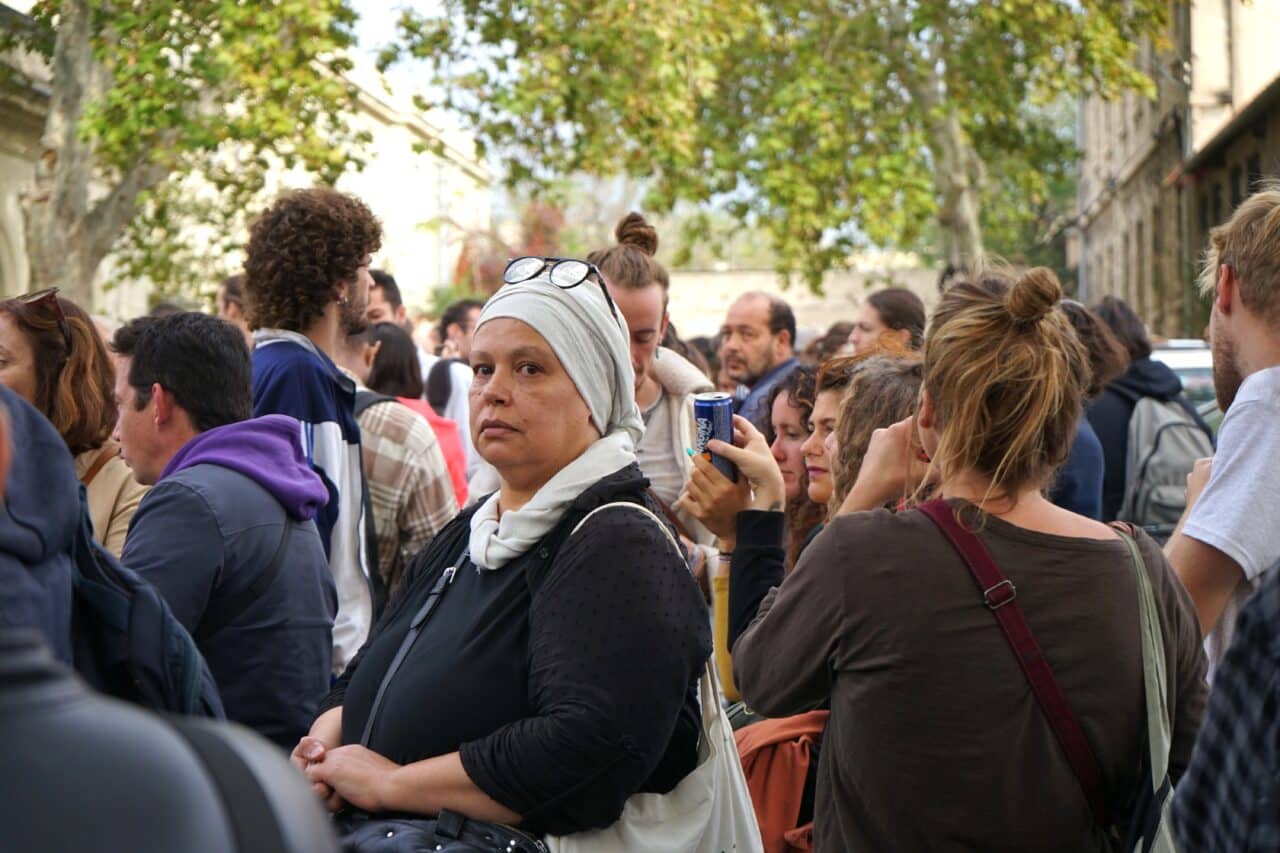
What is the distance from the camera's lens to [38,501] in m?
2.46

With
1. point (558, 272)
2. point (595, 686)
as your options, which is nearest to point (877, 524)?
point (595, 686)

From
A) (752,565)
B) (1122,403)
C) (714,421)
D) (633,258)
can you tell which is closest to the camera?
(752,565)

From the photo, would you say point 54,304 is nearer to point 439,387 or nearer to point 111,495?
point 111,495

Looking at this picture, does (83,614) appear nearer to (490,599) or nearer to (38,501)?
(38,501)

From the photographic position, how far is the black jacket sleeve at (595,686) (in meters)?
3.02

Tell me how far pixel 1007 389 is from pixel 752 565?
85 centimetres

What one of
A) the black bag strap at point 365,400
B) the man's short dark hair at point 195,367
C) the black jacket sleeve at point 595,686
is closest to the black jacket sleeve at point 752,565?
the black jacket sleeve at point 595,686

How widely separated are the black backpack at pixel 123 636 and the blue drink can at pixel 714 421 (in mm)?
1550

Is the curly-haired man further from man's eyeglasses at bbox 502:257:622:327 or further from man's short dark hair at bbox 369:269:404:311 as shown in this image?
man's short dark hair at bbox 369:269:404:311

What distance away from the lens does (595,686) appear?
3.04m

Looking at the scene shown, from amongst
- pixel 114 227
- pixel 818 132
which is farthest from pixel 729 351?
pixel 818 132

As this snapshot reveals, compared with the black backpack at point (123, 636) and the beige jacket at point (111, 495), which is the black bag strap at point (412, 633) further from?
the beige jacket at point (111, 495)

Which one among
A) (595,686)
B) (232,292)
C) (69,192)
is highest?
(69,192)

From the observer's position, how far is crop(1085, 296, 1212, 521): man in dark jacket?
747cm
